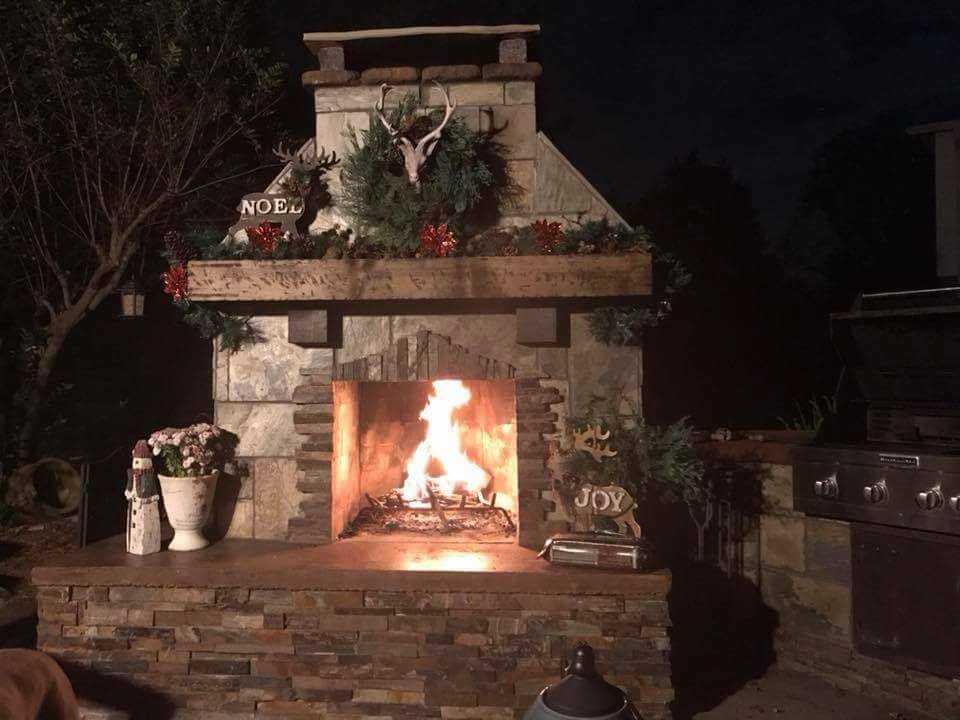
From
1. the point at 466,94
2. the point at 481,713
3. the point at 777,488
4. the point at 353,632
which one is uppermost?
the point at 466,94

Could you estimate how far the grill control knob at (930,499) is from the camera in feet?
13.5

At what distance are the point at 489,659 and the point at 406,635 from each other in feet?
1.63

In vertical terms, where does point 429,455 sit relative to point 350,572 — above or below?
above

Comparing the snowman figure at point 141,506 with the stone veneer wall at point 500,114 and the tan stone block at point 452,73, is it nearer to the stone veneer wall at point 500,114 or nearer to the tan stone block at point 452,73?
the stone veneer wall at point 500,114

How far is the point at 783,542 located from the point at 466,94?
3890 mm

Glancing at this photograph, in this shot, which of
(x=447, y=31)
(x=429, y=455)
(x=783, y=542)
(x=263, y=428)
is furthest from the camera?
(x=429, y=455)

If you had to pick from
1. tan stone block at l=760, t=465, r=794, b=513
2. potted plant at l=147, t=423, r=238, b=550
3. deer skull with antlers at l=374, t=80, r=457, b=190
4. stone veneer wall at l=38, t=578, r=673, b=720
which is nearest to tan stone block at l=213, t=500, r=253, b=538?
potted plant at l=147, t=423, r=238, b=550

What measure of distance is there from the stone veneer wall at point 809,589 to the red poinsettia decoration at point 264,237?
11.4ft

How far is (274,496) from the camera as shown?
5.06 m

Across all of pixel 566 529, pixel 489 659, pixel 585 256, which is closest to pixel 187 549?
pixel 489 659

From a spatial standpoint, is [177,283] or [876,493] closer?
[876,493]

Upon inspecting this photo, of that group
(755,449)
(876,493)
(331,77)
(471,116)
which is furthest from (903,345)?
(331,77)

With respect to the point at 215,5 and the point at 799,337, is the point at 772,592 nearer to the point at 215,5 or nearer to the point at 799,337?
the point at 799,337

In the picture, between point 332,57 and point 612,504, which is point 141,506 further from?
point 332,57
